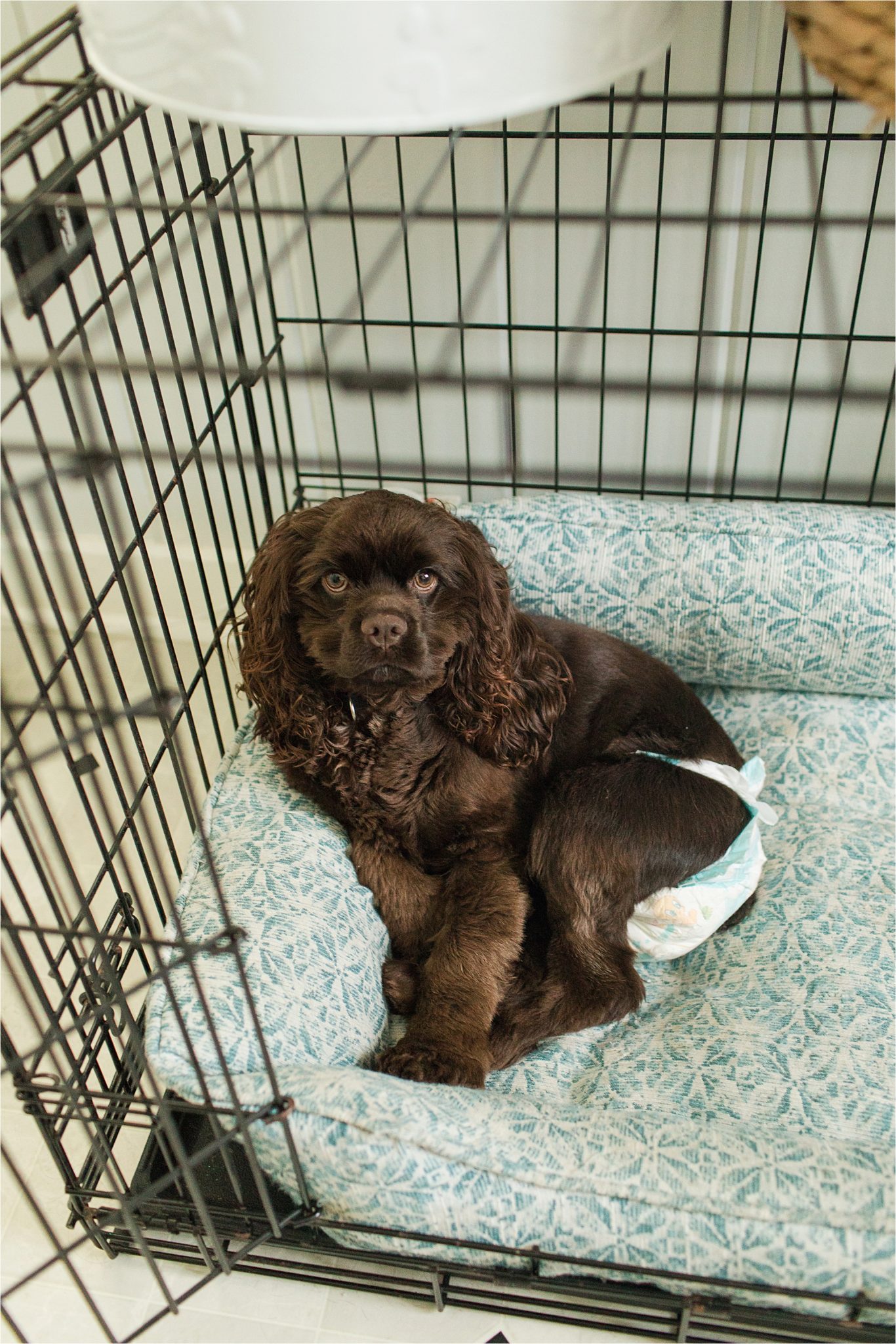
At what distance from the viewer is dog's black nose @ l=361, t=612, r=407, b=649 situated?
4.92 feet

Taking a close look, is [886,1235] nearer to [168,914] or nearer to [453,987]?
[453,987]

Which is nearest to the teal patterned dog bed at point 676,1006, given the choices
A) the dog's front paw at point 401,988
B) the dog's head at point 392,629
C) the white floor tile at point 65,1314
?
the dog's front paw at point 401,988

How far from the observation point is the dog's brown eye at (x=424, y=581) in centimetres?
160

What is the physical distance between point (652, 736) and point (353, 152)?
4.18ft

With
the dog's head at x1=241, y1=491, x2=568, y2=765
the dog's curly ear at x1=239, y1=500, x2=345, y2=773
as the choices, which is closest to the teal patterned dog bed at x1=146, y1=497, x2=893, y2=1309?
the dog's curly ear at x1=239, y1=500, x2=345, y2=773

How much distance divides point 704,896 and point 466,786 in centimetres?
41

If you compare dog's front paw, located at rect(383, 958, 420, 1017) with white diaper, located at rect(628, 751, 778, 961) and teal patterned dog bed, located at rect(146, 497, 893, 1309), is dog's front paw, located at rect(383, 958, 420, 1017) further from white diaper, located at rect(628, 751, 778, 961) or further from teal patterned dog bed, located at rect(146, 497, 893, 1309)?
white diaper, located at rect(628, 751, 778, 961)

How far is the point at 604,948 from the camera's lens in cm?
176

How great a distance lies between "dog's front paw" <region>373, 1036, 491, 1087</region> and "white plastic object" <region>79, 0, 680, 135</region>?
122 centimetres

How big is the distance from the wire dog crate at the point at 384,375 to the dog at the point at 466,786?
22cm

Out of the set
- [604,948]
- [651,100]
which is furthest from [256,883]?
[651,100]

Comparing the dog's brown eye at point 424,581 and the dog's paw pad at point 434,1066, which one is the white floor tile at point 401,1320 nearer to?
the dog's paw pad at point 434,1066

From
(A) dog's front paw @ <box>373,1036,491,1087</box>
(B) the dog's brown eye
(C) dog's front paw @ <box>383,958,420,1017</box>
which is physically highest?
(B) the dog's brown eye

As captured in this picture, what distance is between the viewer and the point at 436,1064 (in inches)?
64.0
